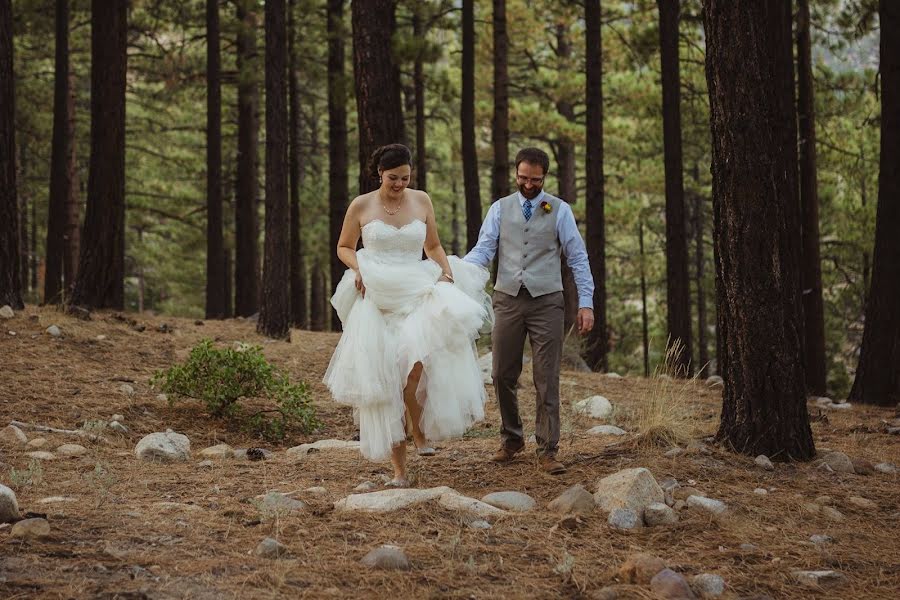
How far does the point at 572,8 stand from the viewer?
74.4ft

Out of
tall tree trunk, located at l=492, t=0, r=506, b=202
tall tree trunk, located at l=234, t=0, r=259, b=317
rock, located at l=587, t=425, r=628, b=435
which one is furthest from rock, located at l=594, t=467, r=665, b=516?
tall tree trunk, located at l=234, t=0, r=259, b=317

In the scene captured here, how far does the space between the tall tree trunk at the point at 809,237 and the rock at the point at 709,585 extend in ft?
32.6

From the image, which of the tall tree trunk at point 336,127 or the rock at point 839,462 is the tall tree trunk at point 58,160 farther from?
the rock at point 839,462

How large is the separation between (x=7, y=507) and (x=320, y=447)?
346cm

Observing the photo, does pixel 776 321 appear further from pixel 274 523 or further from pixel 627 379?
pixel 627 379

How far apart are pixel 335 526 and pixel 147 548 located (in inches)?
41.4

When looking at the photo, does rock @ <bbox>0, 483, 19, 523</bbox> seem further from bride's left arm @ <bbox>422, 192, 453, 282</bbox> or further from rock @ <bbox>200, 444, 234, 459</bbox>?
bride's left arm @ <bbox>422, 192, 453, 282</bbox>

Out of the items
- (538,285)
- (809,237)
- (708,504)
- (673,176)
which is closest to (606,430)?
(538,285)

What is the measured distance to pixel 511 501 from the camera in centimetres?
587

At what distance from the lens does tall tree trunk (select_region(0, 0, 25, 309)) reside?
11.7 meters

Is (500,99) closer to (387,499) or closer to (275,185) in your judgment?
(275,185)

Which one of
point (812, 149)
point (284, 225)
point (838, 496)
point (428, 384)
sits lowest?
point (838, 496)

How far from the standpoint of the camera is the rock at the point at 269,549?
4.70 m

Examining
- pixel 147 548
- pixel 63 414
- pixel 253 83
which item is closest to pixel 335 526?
pixel 147 548
